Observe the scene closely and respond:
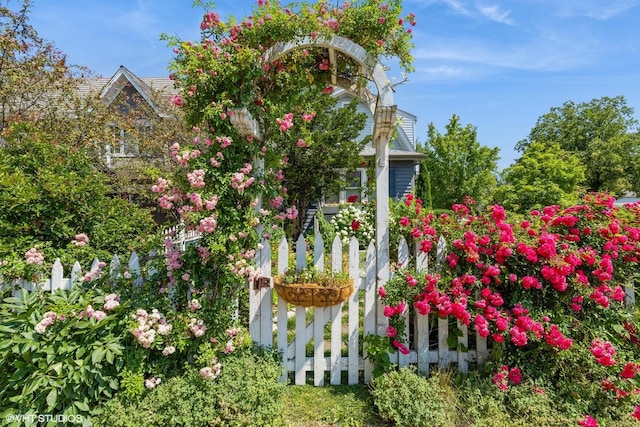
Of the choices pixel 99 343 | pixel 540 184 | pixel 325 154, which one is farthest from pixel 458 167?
pixel 99 343

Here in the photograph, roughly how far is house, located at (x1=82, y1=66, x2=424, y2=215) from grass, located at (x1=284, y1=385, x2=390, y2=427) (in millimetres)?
5706

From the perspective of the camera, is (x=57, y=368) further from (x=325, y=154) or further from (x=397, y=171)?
(x=397, y=171)

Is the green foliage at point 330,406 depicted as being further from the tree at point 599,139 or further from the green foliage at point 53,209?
the tree at point 599,139

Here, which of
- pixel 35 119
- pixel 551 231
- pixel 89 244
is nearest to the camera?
pixel 551 231

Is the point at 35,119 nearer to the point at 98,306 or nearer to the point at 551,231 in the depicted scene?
the point at 98,306

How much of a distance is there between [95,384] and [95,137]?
239 inches

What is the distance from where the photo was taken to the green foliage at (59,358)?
1.94 metres

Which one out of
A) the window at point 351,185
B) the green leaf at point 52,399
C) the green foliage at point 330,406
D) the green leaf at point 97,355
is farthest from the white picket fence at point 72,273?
the window at point 351,185

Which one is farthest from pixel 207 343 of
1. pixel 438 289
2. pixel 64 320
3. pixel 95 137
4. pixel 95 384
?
pixel 95 137

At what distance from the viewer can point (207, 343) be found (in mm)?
2223

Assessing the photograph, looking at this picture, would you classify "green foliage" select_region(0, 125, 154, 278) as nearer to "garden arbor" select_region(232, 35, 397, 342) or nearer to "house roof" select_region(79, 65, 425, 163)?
"garden arbor" select_region(232, 35, 397, 342)

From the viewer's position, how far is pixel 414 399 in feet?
6.95

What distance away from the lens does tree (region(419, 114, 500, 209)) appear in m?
13.1

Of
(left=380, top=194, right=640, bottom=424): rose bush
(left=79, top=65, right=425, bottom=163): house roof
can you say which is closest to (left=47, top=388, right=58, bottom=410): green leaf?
(left=380, top=194, right=640, bottom=424): rose bush
